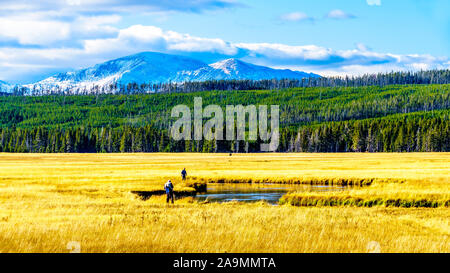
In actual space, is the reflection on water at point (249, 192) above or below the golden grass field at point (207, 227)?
below

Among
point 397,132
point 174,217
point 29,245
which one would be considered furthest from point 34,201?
point 397,132

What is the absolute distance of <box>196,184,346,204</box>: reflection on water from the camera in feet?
146

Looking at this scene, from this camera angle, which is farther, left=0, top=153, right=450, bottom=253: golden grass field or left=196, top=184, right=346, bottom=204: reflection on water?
left=196, top=184, right=346, bottom=204: reflection on water

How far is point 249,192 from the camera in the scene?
2003 inches

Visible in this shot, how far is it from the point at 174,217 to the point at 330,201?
1530 centimetres

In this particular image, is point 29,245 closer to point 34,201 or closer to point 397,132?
point 34,201

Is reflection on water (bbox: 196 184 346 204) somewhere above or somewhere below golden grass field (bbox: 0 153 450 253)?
below

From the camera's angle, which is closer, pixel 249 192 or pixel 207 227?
pixel 207 227

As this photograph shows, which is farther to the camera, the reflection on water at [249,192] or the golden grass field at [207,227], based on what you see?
the reflection on water at [249,192]

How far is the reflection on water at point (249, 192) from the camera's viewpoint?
146 feet

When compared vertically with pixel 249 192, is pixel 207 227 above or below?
above

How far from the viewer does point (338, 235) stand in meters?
22.9
